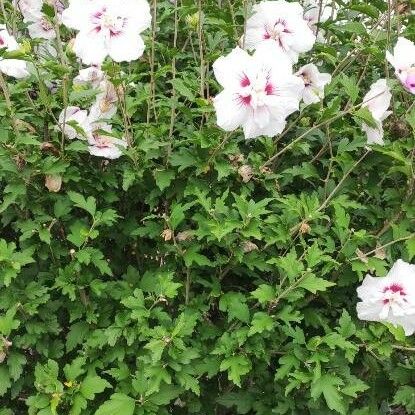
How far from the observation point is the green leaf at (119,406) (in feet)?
5.71

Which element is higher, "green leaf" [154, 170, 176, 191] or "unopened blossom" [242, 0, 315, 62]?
"unopened blossom" [242, 0, 315, 62]

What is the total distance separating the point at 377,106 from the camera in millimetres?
1972

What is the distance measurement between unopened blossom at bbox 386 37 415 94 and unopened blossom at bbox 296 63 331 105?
0.25m

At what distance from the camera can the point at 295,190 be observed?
2.30 m

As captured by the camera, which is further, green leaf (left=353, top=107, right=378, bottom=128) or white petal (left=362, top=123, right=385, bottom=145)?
white petal (left=362, top=123, right=385, bottom=145)

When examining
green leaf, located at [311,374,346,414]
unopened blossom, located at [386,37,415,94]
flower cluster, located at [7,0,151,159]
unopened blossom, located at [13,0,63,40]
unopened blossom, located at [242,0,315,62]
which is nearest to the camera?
green leaf, located at [311,374,346,414]

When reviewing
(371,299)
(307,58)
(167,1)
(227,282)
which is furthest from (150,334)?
(167,1)

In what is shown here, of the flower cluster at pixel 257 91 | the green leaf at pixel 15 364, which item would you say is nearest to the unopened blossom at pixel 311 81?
the flower cluster at pixel 257 91

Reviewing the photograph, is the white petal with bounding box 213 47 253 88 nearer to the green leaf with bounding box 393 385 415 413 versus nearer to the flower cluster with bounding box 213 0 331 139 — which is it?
the flower cluster with bounding box 213 0 331 139

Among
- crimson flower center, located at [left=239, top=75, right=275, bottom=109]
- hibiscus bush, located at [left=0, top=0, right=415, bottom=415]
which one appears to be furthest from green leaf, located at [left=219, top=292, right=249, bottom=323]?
crimson flower center, located at [left=239, top=75, right=275, bottom=109]

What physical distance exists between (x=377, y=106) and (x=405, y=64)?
158 millimetres

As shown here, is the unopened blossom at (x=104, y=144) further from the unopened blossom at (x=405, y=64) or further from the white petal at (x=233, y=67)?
the unopened blossom at (x=405, y=64)

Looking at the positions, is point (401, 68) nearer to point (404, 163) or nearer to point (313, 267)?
point (404, 163)

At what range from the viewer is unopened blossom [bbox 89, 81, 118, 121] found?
2.00m
